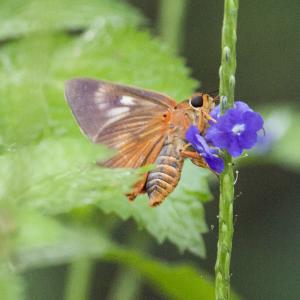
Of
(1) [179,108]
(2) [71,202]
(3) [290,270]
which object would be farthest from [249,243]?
(2) [71,202]

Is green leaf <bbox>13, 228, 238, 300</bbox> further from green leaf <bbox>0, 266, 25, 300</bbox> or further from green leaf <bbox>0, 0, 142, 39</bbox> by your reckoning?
green leaf <bbox>0, 266, 25, 300</bbox>

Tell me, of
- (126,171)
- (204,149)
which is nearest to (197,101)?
(204,149)

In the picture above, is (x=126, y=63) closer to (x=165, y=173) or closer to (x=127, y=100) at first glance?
(x=127, y=100)

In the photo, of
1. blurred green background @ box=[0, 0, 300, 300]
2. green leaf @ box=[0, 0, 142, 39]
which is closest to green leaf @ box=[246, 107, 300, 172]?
blurred green background @ box=[0, 0, 300, 300]

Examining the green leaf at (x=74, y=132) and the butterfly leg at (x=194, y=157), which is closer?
the green leaf at (x=74, y=132)

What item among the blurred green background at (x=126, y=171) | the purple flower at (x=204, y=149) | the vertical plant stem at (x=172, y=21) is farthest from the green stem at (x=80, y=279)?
the purple flower at (x=204, y=149)

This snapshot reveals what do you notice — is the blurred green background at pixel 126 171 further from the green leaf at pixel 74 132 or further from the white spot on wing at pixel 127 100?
the white spot on wing at pixel 127 100
